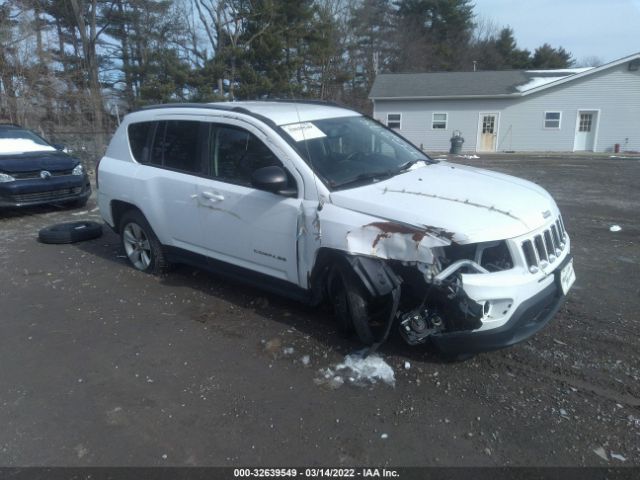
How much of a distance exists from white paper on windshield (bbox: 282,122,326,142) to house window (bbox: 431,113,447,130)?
24.7 meters

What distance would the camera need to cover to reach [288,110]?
14.5 feet

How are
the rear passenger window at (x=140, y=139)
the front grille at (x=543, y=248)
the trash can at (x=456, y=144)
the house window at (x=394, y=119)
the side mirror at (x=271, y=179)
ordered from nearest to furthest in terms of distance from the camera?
the front grille at (x=543, y=248) → the side mirror at (x=271, y=179) → the rear passenger window at (x=140, y=139) → the trash can at (x=456, y=144) → the house window at (x=394, y=119)

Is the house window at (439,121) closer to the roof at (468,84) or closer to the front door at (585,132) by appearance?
the roof at (468,84)

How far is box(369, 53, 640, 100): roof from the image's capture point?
82.8ft

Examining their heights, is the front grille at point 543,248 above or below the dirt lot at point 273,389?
above

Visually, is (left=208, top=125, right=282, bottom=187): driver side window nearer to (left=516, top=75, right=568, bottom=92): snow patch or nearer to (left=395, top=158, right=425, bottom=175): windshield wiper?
(left=395, top=158, right=425, bottom=175): windshield wiper

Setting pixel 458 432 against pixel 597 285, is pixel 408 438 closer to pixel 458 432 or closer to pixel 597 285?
pixel 458 432

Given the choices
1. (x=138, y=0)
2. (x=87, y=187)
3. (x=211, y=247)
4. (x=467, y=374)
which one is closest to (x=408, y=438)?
(x=467, y=374)

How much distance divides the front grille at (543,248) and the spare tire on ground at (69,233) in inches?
250

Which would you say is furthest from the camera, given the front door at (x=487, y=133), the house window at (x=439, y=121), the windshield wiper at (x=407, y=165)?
the house window at (x=439, y=121)

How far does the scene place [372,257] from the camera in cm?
324

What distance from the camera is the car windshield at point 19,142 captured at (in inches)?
354

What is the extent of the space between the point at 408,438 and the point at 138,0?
34.7 m

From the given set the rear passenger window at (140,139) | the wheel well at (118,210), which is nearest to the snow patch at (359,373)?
the rear passenger window at (140,139)
